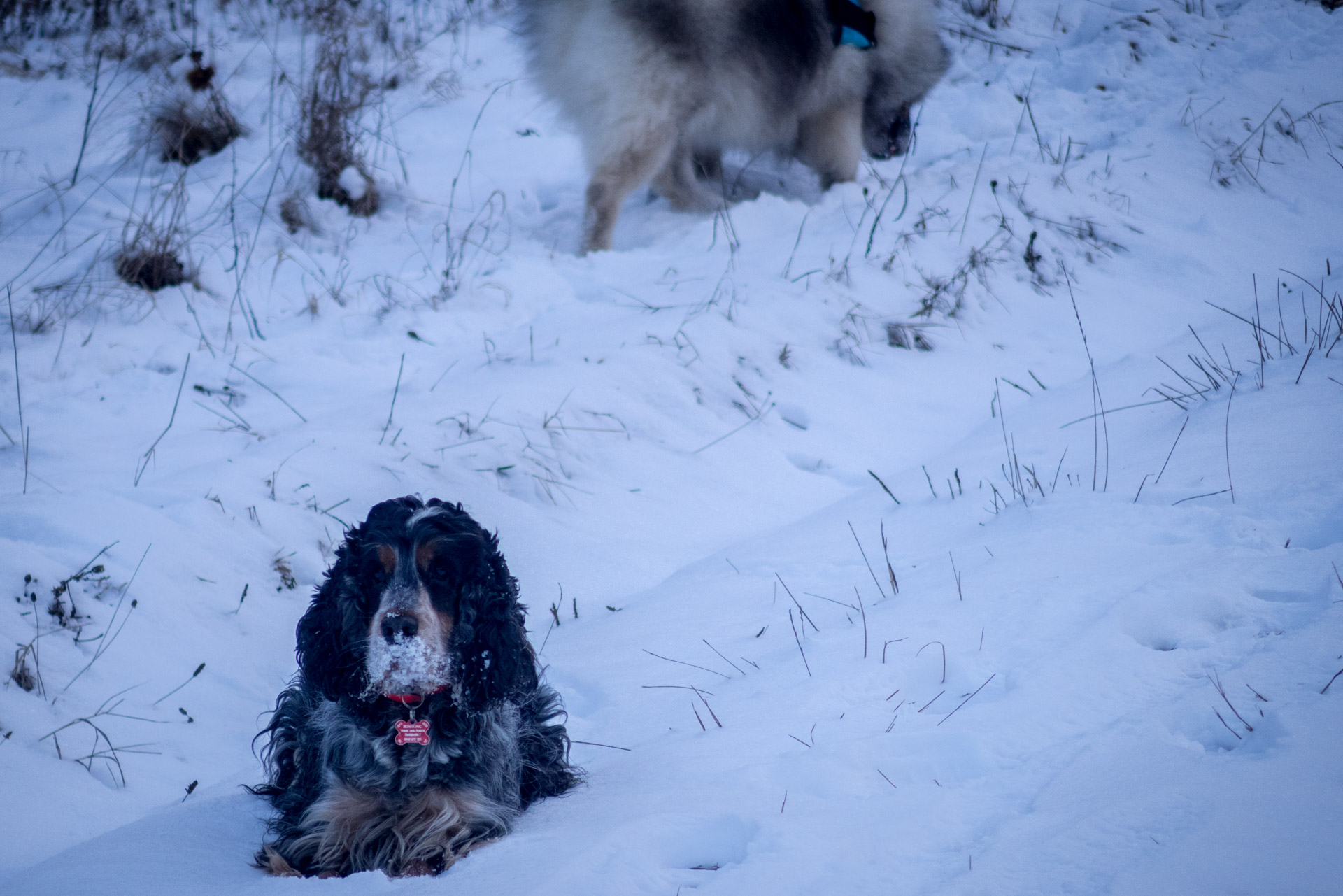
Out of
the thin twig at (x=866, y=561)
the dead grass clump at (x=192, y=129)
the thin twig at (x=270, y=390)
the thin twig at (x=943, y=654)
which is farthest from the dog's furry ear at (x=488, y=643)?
the dead grass clump at (x=192, y=129)

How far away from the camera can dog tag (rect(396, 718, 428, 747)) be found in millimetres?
2125

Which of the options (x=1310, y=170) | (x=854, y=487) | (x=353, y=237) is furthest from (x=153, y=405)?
(x=1310, y=170)

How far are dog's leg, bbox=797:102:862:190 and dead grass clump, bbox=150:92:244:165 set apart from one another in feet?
13.9

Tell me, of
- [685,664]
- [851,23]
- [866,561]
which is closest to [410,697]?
[685,664]

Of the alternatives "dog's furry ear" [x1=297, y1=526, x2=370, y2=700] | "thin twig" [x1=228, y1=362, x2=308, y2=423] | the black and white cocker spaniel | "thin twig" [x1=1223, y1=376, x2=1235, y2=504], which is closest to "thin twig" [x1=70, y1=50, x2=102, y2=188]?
"thin twig" [x1=228, y1=362, x2=308, y2=423]

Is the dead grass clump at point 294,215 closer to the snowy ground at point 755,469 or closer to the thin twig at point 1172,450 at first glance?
the snowy ground at point 755,469

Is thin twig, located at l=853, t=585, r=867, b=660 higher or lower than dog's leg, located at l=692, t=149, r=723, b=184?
lower

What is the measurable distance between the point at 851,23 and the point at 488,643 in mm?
5614

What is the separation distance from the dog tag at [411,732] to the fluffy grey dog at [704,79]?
433cm

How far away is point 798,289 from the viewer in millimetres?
5484

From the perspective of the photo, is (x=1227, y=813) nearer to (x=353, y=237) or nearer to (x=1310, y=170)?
(x=353, y=237)

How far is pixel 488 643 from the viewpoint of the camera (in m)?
2.27

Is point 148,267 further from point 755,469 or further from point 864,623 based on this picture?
point 864,623

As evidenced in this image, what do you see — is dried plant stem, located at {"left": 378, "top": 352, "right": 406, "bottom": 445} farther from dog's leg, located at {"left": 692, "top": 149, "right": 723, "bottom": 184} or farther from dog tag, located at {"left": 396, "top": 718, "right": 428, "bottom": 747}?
dog's leg, located at {"left": 692, "top": 149, "right": 723, "bottom": 184}
